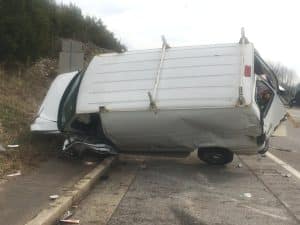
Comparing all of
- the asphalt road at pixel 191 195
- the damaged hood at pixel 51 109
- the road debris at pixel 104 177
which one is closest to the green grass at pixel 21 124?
the damaged hood at pixel 51 109

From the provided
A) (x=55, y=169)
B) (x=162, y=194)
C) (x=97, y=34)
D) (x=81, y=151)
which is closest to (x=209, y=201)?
(x=162, y=194)

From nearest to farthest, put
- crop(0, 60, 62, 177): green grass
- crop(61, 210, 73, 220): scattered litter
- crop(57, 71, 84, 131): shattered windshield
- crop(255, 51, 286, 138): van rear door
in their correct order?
crop(61, 210, 73, 220): scattered litter → crop(0, 60, 62, 177): green grass → crop(255, 51, 286, 138): van rear door → crop(57, 71, 84, 131): shattered windshield

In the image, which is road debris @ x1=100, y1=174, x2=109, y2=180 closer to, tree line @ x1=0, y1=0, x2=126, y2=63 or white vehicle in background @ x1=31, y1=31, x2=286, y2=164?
white vehicle in background @ x1=31, y1=31, x2=286, y2=164

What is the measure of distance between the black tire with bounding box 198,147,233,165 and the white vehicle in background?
0.01 meters

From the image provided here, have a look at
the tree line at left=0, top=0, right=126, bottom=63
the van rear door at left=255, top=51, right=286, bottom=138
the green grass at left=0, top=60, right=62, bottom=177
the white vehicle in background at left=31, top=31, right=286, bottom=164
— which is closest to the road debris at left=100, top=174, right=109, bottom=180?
the white vehicle in background at left=31, top=31, right=286, bottom=164

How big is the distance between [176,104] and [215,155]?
1.48 meters

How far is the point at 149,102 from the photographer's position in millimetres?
10367

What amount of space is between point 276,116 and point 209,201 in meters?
3.75

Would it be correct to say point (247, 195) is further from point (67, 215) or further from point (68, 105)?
point (68, 105)

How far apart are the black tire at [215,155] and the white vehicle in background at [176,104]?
0.01 meters

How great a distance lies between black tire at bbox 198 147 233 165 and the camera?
11.1m

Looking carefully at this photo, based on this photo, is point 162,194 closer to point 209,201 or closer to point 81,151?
point 209,201

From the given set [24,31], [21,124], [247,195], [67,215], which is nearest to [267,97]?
[247,195]

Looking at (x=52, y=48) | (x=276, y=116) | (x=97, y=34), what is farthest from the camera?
(x=97, y=34)
